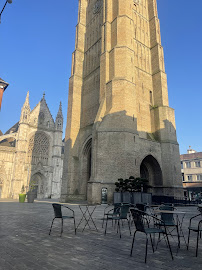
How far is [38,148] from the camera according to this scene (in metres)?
38.4

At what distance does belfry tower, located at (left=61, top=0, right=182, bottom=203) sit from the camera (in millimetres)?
18578

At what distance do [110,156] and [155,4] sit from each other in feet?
82.0

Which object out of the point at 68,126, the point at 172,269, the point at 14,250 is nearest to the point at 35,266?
the point at 14,250

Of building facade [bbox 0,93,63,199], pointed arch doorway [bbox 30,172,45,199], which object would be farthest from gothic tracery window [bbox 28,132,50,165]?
pointed arch doorway [bbox 30,172,45,199]

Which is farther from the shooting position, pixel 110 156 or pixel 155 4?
pixel 155 4

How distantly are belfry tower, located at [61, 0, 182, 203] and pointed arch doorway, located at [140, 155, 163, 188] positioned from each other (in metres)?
0.11

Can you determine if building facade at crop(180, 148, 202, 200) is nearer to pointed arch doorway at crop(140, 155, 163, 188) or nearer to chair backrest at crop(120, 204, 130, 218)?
pointed arch doorway at crop(140, 155, 163, 188)

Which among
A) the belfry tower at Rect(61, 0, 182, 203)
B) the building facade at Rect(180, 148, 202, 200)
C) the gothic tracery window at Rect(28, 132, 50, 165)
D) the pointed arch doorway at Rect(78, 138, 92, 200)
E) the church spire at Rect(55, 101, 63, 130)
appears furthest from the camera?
the church spire at Rect(55, 101, 63, 130)

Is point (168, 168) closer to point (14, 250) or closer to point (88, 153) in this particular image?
point (88, 153)

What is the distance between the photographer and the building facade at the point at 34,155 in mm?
33781

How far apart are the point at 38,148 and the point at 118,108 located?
23.9 metres

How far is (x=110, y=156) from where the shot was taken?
18.4 metres

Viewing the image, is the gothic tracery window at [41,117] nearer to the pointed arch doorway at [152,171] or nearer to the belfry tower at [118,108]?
the belfry tower at [118,108]

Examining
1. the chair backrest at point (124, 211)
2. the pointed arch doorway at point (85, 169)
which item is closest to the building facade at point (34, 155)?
the pointed arch doorway at point (85, 169)
